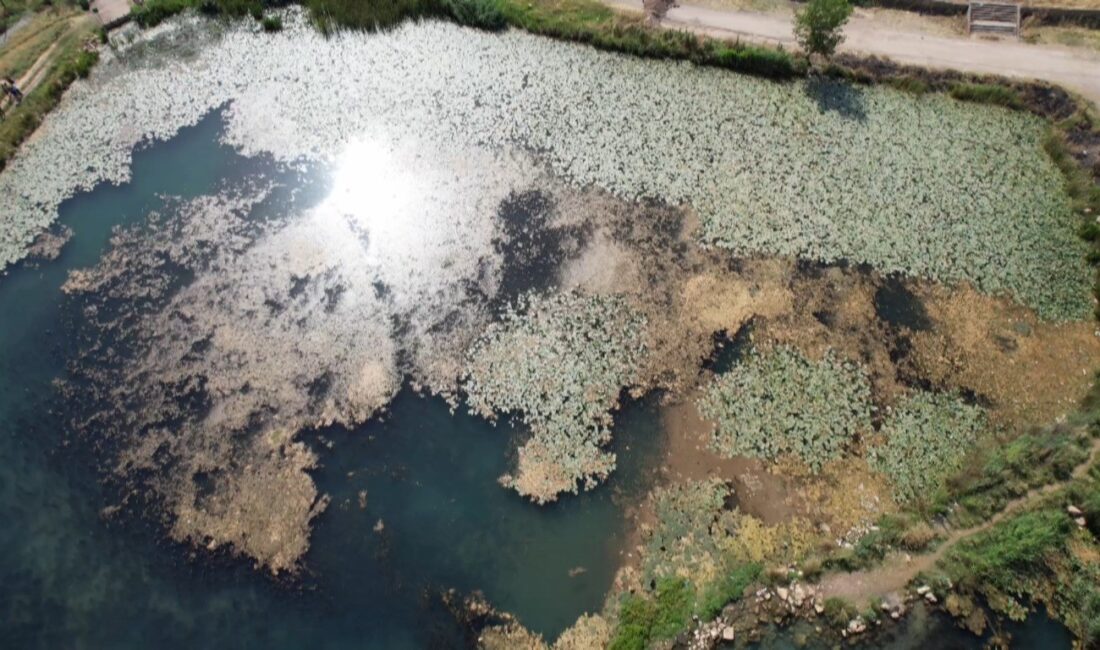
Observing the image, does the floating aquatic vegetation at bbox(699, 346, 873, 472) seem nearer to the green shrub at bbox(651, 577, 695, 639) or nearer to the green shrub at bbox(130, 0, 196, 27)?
the green shrub at bbox(651, 577, 695, 639)

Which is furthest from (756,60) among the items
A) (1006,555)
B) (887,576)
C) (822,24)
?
(887,576)

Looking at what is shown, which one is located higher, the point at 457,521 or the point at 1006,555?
the point at 457,521

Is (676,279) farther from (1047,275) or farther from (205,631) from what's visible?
(205,631)

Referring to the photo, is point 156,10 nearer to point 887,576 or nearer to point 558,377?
point 558,377

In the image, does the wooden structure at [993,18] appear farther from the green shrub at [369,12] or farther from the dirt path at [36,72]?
the dirt path at [36,72]

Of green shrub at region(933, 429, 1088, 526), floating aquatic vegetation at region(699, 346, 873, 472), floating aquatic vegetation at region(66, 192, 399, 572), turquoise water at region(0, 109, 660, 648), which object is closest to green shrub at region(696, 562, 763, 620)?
turquoise water at region(0, 109, 660, 648)

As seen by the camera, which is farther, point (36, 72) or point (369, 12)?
point (369, 12)
